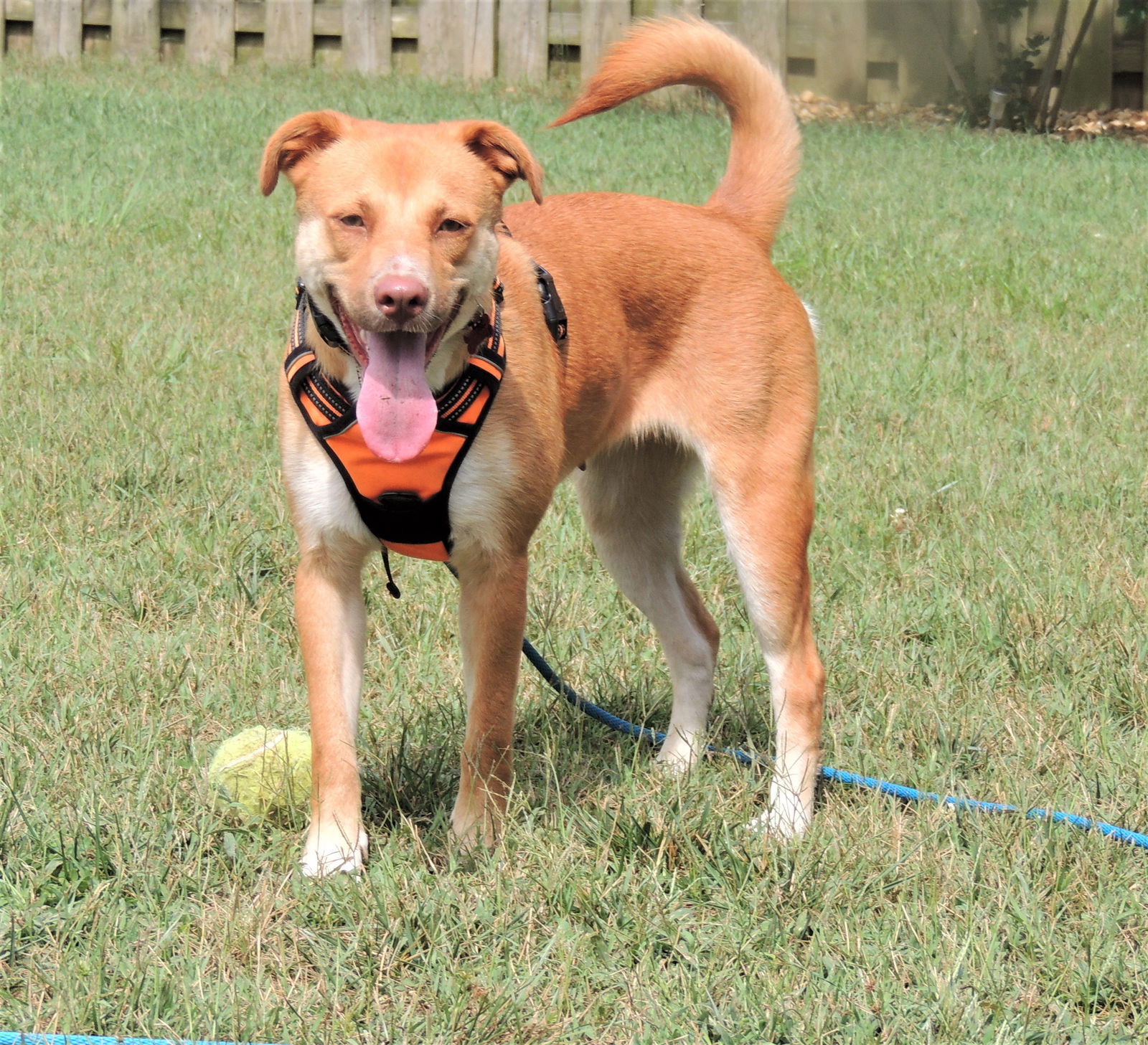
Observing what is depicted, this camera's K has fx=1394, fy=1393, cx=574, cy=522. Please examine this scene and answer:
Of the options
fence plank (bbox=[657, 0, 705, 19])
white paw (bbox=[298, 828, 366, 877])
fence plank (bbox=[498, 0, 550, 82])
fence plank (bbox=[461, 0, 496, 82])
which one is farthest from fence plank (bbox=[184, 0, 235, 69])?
white paw (bbox=[298, 828, 366, 877])

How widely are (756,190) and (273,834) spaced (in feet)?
7.32

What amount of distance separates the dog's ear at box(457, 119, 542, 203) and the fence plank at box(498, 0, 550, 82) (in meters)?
11.7

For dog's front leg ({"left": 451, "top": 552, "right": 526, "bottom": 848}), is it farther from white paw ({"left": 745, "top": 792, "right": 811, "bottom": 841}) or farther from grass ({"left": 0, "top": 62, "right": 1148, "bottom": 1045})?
white paw ({"left": 745, "top": 792, "right": 811, "bottom": 841})

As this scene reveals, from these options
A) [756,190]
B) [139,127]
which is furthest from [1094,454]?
[139,127]

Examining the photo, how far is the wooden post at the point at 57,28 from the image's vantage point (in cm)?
1404

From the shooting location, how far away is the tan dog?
2.86 m

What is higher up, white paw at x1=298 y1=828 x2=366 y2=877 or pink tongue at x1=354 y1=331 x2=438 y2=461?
pink tongue at x1=354 y1=331 x2=438 y2=461

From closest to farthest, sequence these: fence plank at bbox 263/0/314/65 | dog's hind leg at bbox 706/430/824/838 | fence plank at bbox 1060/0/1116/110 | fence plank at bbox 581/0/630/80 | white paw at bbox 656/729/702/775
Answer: white paw at bbox 656/729/702/775 → dog's hind leg at bbox 706/430/824/838 → fence plank at bbox 263/0/314/65 → fence plank at bbox 581/0/630/80 → fence plank at bbox 1060/0/1116/110

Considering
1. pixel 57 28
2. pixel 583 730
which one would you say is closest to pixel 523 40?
pixel 57 28

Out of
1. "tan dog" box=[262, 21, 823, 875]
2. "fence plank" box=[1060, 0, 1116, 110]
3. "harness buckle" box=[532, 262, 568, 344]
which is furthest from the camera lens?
"fence plank" box=[1060, 0, 1116, 110]

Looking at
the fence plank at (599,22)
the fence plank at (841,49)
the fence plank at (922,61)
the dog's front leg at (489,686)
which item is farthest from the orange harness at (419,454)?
the fence plank at (922,61)

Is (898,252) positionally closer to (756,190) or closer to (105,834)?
(756,190)

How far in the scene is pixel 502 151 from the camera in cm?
312

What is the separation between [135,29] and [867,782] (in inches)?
523
